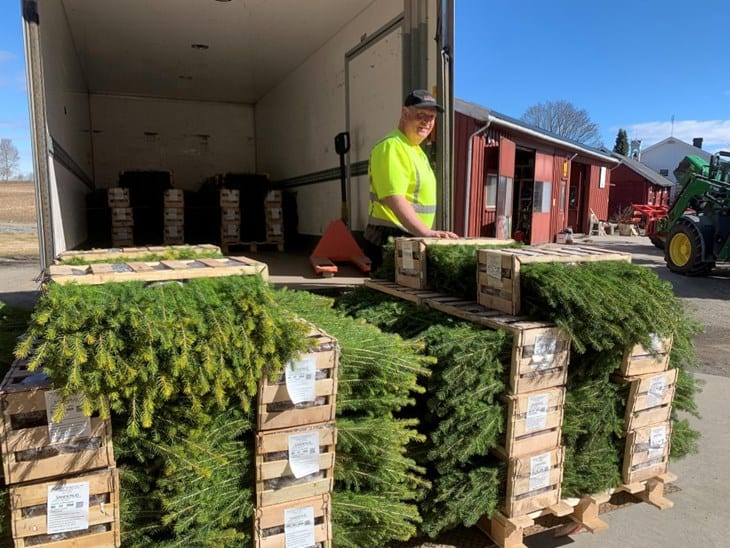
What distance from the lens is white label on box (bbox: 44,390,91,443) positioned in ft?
6.07

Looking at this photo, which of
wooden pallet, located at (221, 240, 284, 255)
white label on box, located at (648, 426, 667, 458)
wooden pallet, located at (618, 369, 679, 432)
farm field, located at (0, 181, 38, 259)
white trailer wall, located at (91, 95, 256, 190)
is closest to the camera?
wooden pallet, located at (618, 369, 679, 432)

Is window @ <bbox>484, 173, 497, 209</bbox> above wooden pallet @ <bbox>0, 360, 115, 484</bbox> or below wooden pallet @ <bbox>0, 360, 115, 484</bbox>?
above

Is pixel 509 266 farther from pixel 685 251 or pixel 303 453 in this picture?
pixel 685 251

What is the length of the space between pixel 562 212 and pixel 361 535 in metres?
18.1

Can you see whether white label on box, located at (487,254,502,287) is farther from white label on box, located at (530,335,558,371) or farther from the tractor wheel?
the tractor wheel

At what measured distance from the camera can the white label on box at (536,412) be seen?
263cm

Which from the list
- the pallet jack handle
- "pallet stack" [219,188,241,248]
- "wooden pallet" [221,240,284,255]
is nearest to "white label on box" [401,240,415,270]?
the pallet jack handle

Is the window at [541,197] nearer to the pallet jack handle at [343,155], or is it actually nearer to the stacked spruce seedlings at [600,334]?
the pallet jack handle at [343,155]

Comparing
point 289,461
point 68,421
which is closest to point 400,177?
point 289,461

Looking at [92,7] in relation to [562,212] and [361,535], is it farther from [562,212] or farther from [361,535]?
[562,212]

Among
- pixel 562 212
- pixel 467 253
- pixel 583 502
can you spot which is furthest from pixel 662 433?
pixel 562 212

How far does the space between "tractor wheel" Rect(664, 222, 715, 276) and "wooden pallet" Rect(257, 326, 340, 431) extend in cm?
1146

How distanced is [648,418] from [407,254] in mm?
A: 1751

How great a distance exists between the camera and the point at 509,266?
2.84 meters
